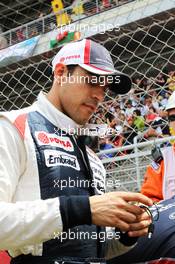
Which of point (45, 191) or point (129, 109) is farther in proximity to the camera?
point (129, 109)

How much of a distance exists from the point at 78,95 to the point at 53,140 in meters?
0.12

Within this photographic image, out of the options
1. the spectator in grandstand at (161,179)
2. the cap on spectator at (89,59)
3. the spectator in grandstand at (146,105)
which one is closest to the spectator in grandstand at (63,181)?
the cap on spectator at (89,59)

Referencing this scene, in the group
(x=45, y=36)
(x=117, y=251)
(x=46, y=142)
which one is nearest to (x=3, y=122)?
(x=46, y=142)

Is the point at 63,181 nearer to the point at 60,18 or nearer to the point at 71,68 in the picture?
the point at 71,68

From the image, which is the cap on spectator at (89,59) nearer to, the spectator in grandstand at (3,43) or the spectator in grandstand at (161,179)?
the spectator in grandstand at (161,179)

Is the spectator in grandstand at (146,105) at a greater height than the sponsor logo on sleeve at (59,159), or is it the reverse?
the sponsor logo on sleeve at (59,159)

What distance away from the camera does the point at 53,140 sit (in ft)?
2.99

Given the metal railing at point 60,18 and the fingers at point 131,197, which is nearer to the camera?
the fingers at point 131,197

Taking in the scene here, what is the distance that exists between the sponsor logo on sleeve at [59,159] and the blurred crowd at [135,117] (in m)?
1.95

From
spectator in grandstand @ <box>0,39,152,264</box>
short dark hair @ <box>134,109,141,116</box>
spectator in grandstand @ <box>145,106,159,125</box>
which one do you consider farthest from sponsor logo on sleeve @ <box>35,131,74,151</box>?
short dark hair @ <box>134,109,141,116</box>

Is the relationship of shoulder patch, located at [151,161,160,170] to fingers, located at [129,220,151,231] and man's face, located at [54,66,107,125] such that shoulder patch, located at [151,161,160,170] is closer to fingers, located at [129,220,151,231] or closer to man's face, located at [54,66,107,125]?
man's face, located at [54,66,107,125]

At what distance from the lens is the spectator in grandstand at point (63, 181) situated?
75 centimetres

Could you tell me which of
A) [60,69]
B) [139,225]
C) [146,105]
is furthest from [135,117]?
[139,225]

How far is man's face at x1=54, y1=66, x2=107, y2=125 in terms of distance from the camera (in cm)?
98
